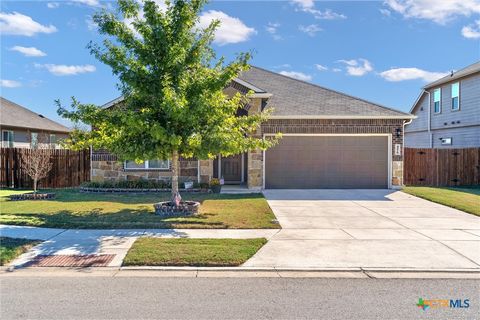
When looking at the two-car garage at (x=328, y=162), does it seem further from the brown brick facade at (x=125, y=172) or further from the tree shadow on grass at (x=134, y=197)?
the brown brick facade at (x=125, y=172)

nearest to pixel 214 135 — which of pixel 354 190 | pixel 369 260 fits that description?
pixel 369 260

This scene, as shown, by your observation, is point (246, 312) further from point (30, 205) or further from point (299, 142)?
point (299, 142)

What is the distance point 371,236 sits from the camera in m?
7.66

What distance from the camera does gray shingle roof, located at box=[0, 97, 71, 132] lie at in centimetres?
2434

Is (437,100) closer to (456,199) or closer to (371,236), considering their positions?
(456,199)

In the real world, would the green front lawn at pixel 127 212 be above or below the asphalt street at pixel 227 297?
above

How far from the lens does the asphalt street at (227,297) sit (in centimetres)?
411

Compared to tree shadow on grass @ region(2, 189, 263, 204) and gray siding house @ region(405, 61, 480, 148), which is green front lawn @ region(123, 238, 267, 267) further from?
gray siding house @ region(405, 61, 480, 148)

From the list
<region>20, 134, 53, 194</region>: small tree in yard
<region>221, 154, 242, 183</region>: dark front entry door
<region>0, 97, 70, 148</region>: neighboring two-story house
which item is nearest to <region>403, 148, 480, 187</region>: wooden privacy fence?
<region>221, 154, 242, 183</region>: dark front entry door

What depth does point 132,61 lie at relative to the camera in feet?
29.9

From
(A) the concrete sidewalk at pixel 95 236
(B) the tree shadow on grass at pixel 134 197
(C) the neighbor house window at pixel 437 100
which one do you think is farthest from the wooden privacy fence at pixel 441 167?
(A) the concrete sidewalk at pixel 95 236

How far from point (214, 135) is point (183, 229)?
2.55 meters

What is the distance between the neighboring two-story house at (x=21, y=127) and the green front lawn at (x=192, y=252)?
60.4 ft

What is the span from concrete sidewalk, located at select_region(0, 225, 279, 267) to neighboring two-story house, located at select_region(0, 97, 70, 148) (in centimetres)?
1605
